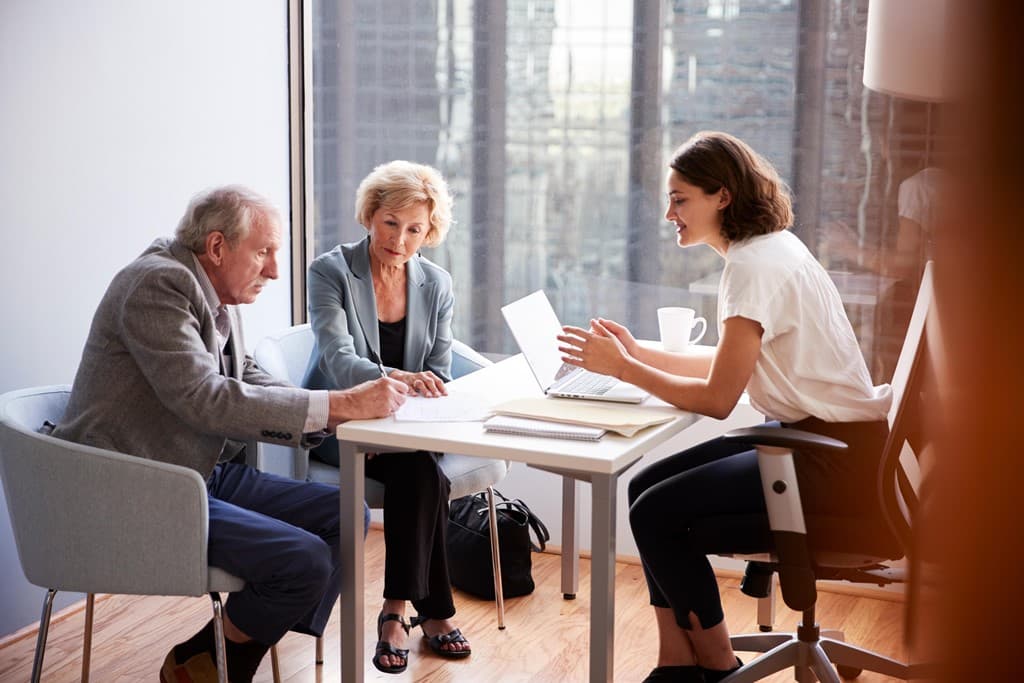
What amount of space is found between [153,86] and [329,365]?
0.98m

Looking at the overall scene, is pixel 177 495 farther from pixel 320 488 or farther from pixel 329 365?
pixel 329 365

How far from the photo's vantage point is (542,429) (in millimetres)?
1994

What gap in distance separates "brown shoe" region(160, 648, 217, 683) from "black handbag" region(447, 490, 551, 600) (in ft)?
3.13

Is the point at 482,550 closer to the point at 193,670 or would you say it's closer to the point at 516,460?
the point at 193,670

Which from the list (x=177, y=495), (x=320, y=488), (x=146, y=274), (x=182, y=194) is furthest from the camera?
(x=182, y=194)

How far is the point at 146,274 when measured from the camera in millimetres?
2051

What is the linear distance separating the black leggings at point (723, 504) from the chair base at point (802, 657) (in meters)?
0.12

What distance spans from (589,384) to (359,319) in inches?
23.9

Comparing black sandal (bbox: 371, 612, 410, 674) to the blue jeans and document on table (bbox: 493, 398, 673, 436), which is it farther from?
document on table (bbox: 493, 398, 673, 436)

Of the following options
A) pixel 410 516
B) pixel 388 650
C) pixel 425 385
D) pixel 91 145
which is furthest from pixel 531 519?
pixel 91 145

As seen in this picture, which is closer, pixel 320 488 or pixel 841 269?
pixel 320 488

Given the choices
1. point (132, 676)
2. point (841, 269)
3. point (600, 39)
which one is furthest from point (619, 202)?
point (132, 676)

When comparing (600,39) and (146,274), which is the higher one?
(600,39)

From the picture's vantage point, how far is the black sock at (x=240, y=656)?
2123 mm
